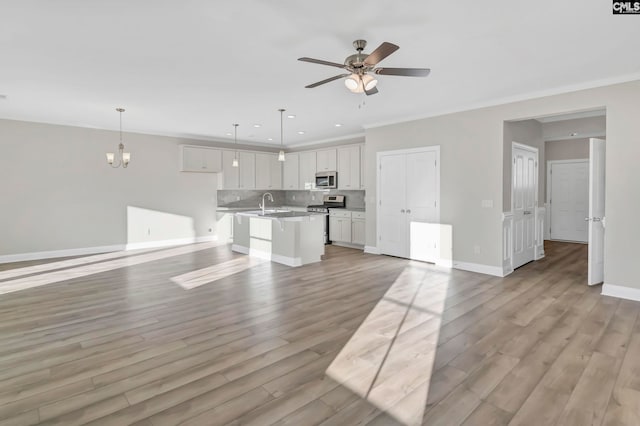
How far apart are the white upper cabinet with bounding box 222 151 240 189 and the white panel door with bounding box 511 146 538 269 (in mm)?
6370

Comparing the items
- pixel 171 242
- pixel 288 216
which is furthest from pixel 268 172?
pixel 288 216

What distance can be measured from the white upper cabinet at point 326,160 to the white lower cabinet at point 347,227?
115 cm

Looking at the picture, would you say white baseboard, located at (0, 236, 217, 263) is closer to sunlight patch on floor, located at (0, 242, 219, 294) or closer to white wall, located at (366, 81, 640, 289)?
sunlight patch on floor, located at (0, 242, 219, 294)

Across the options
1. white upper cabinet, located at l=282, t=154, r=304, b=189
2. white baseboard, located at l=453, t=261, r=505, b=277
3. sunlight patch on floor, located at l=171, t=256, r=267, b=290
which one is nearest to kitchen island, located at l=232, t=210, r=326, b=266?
sunlight patch on floor, located at l=171, t=256, r=267, b=290

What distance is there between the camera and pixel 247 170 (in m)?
9.38

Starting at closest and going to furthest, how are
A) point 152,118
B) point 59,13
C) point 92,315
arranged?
point 59,13, point 92,315, point 152,118

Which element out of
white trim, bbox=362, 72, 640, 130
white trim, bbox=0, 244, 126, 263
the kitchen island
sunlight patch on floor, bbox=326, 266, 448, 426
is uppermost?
white trim, bbox=362, 72, 640, 130

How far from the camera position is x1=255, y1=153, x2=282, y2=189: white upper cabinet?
962cm

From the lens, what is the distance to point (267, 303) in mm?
4062

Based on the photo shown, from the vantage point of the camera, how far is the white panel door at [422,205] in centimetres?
615

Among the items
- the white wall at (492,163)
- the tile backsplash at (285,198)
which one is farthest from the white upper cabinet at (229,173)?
the white wall at (492,163)

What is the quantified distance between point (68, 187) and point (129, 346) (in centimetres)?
536

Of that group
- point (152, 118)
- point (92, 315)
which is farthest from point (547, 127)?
point (92, 315)

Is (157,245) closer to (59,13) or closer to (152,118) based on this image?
(152,118)
